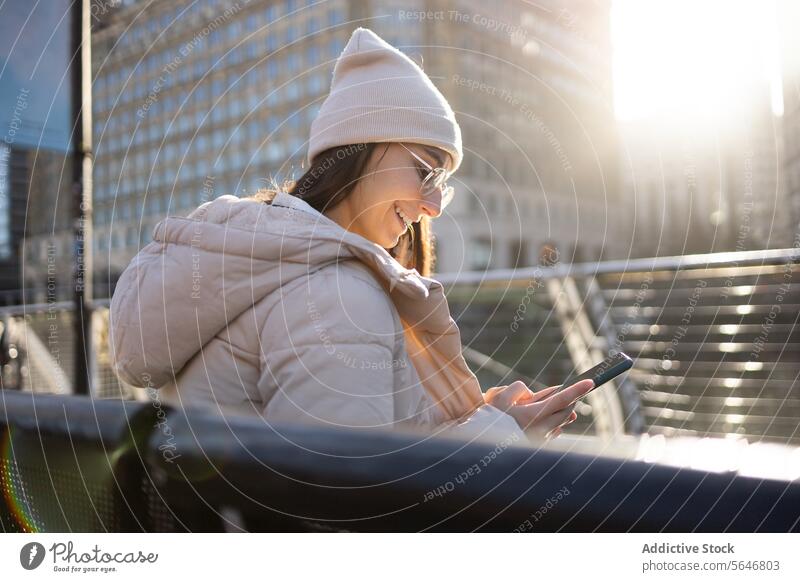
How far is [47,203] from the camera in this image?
279 cm

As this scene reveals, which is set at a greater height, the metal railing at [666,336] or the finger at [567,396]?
the metal railing at [666,336]

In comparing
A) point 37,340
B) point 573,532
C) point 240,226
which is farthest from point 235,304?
point 37,340

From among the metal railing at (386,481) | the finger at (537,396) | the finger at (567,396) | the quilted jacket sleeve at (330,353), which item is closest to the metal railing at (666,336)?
the finger at (537,396)

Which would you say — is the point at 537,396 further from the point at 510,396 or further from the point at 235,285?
the point at 235,285

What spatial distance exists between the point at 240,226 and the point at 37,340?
15.2 feet

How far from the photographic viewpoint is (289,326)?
0.87 meters

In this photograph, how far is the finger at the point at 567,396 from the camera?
2.95 feet

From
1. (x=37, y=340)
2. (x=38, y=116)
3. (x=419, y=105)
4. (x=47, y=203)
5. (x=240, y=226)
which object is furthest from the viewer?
(x=37, y=340)

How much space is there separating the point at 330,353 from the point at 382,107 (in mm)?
433

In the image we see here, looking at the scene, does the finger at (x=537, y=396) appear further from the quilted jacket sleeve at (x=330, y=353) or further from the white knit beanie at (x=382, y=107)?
the white knit beanie at (x=382, y=107)

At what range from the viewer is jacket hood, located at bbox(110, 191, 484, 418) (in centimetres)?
90

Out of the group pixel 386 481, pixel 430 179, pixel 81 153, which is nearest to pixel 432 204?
pixel 430 179

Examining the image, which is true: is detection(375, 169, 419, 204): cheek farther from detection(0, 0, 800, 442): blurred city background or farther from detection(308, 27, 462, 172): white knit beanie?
detection(0, 0, 800, 442): blurred city background

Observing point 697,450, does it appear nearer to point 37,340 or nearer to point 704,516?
point 704,516
